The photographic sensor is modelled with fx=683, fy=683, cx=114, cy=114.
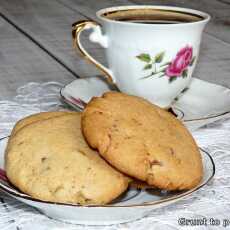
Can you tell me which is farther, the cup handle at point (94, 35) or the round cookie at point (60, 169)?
the cup handle at point (94, 35)

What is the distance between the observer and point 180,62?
92 centimetres

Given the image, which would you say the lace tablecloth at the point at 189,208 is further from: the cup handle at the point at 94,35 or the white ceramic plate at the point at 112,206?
the cup handle at the point at 94,35

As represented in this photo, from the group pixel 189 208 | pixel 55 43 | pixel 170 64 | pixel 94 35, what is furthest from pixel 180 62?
pixel 55 43

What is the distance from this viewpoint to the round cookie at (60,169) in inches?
23.6

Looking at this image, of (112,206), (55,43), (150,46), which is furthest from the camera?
(55,43)

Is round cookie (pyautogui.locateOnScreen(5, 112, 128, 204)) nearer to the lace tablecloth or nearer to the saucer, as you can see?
the lace tablecloth

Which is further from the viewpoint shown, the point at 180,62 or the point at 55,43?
the point at 55,43

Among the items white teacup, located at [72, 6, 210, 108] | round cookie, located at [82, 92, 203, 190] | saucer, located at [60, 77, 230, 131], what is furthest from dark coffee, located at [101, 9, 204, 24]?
round cookie, located at [82, 92, 203, 190]

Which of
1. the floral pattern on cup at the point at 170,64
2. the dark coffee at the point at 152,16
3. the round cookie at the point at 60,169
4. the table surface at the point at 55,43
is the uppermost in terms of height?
the dark coffee at the point at 152,16

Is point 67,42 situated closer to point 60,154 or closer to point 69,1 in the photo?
point 69,1

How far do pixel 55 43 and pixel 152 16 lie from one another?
39 cm

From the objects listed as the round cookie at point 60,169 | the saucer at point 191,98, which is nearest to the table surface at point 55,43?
the saucer at point 191,98

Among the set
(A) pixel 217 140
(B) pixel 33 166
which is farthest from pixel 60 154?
Answer: (A) pixel 217 140

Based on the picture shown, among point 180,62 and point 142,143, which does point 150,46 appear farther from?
point 142,143
